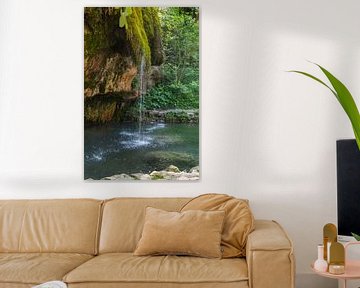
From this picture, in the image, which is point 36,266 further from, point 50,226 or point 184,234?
point 184,234

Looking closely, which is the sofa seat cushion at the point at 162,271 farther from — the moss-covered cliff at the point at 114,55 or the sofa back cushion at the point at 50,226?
the moss-covered cliff at the point at 114,55

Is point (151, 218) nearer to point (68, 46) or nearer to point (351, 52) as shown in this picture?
point (68, 46)

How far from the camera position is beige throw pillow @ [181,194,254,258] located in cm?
362

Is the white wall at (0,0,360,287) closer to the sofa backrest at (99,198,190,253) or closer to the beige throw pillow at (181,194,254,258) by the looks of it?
the sofa backrest at (99,198,190,253)

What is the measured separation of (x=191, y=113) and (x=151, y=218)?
957 mm

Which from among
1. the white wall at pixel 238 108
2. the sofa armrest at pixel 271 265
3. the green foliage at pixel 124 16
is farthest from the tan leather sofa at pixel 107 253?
the green foliage at pixel 124 16

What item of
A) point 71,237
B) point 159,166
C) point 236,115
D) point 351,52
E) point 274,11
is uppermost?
point 274,11

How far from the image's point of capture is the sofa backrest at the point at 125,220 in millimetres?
3885

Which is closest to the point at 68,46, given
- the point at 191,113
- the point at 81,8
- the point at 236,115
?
the point at 81,8

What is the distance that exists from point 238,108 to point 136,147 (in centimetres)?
82

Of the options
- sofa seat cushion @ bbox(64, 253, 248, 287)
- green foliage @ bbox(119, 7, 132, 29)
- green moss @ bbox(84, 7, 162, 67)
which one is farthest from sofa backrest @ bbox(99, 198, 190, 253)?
green foliage @ bbox(119, 7, 132, 29)

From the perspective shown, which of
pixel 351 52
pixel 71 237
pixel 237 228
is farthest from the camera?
pixel 351 52

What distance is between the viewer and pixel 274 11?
430cm

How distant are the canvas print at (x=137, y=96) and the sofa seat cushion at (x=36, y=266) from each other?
2.60 feet
